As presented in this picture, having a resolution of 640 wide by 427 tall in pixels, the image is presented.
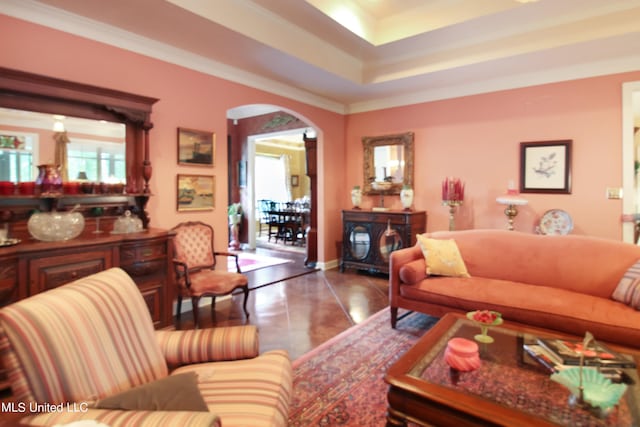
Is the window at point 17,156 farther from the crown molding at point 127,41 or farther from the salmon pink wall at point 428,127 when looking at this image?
the crown molding at point 127,41

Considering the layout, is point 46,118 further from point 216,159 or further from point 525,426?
point 525,426

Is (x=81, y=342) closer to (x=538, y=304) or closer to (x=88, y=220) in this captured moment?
(x=88, y=220)

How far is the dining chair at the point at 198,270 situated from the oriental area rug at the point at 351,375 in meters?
1.05

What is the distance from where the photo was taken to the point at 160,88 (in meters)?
3.45

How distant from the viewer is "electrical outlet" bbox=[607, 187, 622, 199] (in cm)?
384

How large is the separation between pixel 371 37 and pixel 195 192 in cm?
271

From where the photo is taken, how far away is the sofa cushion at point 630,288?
239cm

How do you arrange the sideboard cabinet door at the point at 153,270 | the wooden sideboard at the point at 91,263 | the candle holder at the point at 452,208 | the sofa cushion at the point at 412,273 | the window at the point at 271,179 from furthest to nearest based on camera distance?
the window at the point at 271,179, the candle holder at the point at 452,208, the sofa cushion at the point at 412,273, the sideboard cabinet door at the point at 153,270, the wooden sideboard at the point at 91,263

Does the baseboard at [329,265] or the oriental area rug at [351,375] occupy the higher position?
the baseboard at [329,265]

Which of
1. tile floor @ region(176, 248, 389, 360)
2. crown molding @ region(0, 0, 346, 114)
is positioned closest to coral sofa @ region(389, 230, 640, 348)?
tile floor @ region(176, 248, 389, 360)

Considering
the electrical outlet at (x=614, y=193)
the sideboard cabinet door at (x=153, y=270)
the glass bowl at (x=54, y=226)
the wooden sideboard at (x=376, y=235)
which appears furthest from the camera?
the wooden sideboard at (x=376, y=235)

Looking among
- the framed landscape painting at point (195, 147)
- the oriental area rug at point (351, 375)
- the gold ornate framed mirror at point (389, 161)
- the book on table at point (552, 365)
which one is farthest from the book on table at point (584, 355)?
the gold ornate framed mirror at point (389, 161)

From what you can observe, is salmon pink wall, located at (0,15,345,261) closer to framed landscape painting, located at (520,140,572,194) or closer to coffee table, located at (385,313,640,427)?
coffee table, located at (385,313,640,427)

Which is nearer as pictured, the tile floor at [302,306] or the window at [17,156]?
the window at [17,156]
